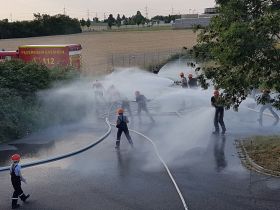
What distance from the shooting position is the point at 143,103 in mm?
22781

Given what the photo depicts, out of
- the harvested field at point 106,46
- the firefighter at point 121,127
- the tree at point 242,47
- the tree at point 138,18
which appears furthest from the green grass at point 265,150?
the tree at point 138,18

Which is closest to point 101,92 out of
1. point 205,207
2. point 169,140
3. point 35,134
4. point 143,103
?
point 143,103

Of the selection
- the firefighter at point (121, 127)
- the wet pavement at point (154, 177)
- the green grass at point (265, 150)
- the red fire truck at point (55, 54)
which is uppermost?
the red fire truck at point (55, 54)

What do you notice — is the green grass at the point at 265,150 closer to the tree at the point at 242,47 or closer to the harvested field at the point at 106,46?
the tree at the point at 242,47

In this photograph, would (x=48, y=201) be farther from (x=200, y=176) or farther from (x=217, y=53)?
(x=217, y=53)

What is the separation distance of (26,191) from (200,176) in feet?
17.0

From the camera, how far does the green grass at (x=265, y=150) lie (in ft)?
48.7

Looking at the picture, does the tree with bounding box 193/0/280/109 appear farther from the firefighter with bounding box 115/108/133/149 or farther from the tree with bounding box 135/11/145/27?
the tree with bounding box 135/11/145/27

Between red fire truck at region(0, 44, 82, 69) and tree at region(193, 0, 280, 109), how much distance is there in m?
18.6

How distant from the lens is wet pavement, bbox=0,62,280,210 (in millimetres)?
12203

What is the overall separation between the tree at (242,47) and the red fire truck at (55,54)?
61.0 ft

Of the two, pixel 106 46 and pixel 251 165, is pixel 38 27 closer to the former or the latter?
pixel 106 46

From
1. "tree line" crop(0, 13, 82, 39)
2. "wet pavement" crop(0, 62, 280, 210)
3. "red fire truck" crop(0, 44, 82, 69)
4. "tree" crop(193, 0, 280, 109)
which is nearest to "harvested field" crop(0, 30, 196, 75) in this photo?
"tree line" crop(0, 13, 82, 39)

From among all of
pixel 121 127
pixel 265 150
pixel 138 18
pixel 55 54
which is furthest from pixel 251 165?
pixel 138 18
